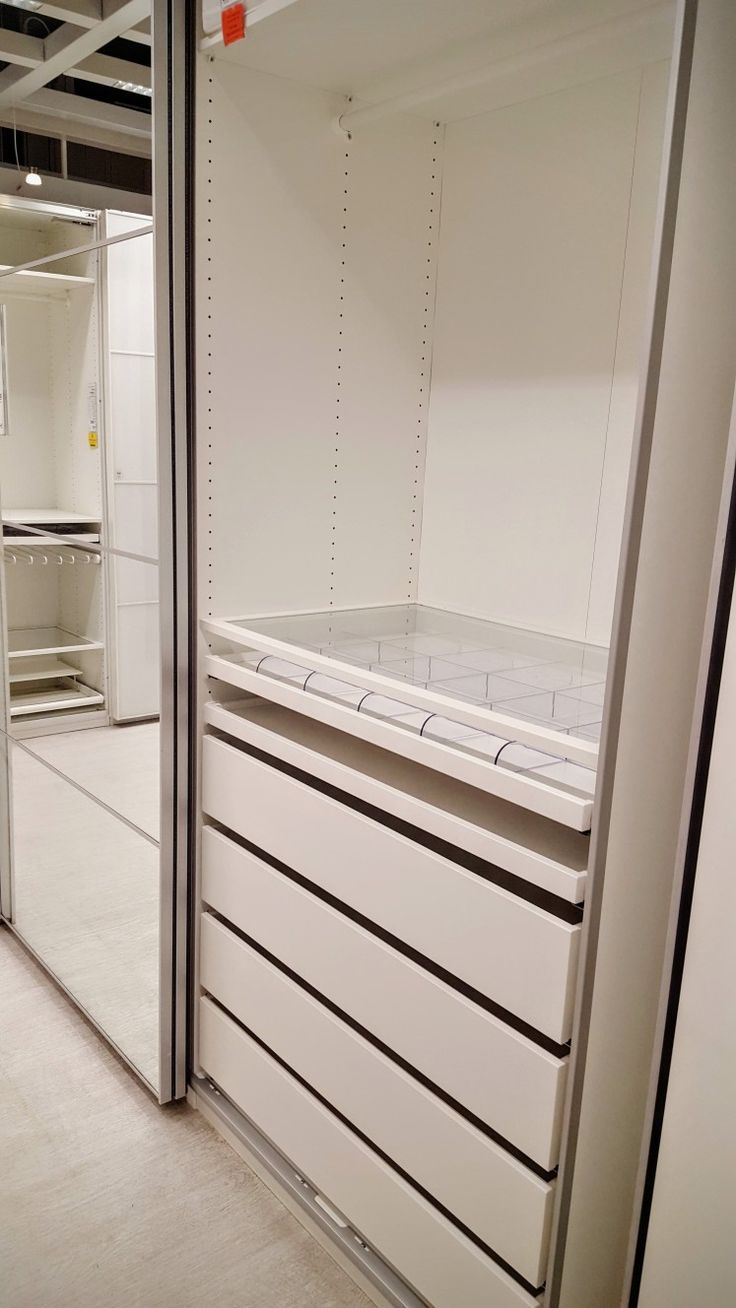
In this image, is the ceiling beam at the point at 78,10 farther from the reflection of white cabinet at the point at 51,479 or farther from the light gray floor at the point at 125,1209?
the light gray floor at the point at 125,1209

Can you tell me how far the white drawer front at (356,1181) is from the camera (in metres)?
1.37

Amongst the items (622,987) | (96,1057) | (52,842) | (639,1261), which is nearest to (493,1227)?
(639,1261)

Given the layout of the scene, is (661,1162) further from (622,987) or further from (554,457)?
(554,457)

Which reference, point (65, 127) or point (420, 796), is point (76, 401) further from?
point (65, 127)

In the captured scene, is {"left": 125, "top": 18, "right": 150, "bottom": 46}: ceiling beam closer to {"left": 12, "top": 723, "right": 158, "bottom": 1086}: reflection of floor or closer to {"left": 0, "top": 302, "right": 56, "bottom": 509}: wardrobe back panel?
{"left": 0, "top": 302, "right": 56, "bottom": 509}: wardrobe back panel

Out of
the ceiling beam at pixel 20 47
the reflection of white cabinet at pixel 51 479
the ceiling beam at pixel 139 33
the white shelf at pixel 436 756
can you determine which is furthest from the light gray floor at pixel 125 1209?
the ceiling beam at pixel 20 47

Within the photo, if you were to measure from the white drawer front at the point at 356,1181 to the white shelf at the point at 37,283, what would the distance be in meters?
1.69

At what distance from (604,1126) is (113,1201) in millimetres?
1127

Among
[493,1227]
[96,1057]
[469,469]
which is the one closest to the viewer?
[493,1227]

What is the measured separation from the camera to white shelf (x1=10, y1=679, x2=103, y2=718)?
8.04ft

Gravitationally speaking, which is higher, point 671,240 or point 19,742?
point 671,240

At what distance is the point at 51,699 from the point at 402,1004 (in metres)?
1.58

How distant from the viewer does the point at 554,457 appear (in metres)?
1.79

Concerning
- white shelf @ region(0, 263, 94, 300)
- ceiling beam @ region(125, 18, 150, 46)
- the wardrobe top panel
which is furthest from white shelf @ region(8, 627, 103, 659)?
ceiling beam @ region(125, 18, 150, 46)
